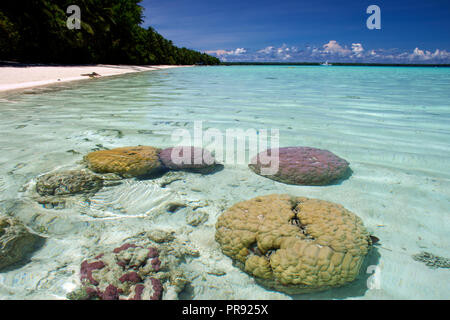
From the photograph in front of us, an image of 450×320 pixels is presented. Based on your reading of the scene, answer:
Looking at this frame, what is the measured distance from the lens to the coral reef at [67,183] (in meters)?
2.64

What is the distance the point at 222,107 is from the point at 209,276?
6025 mm

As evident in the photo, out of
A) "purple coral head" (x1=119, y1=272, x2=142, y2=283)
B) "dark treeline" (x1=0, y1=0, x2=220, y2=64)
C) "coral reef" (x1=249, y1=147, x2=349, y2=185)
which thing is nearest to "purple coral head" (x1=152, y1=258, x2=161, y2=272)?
"purple coral head" (x1=119, y1=272, x2=142, y2=283)

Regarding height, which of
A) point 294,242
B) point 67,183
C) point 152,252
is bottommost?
point 152,252

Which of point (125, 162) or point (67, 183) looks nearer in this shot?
point (67, 183)

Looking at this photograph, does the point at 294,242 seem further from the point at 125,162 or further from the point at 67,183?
the point at 67,183

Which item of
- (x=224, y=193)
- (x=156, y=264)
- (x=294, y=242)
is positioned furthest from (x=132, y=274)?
(x=224, y=193)

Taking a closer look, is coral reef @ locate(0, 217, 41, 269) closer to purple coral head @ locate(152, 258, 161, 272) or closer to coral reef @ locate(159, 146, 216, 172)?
purple coral head @ locate(152, 258, 161, 272)

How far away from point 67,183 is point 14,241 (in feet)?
3.00

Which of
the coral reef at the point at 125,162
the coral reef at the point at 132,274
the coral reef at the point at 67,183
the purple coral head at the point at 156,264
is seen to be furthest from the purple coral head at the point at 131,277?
the coral reef at the point at 125,162

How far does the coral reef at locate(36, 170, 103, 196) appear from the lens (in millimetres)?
2643

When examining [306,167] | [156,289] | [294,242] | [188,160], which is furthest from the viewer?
[188,160]

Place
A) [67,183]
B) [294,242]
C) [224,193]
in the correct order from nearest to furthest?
[294,242] → [67,183] → [224,193]

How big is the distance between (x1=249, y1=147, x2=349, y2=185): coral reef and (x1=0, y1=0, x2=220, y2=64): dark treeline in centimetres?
→ 2212

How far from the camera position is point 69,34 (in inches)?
887
